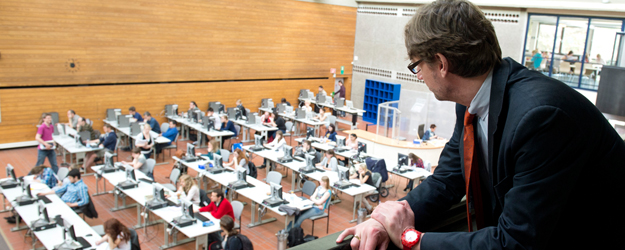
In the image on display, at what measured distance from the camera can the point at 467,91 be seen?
48.5 inches

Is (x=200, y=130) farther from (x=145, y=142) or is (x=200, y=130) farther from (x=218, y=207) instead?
(x=218, y=207)

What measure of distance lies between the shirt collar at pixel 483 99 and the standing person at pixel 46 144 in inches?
478

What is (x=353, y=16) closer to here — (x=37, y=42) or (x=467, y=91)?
(x=37, y=42)

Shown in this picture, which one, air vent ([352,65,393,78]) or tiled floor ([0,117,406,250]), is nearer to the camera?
tiled floor ([0,117,406,250])

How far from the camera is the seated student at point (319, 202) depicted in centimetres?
869

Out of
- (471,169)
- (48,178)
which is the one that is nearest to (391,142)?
(48,178)

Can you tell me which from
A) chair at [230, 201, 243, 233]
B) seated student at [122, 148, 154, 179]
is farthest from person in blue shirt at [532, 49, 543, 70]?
seated student at [122, 148, 154, 179]

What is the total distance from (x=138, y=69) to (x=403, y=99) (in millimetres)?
9345

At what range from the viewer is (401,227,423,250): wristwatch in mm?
1193

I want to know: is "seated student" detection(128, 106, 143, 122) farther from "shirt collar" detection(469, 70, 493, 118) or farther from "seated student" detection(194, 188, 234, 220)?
"shirt collar" detection(469, 70, 493, 118)

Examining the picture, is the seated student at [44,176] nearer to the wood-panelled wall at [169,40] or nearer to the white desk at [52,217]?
the white desk at [52,217]

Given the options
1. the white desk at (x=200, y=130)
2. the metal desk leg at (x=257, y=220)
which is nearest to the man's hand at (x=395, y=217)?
the metal desk leg at (x=257, y=220)

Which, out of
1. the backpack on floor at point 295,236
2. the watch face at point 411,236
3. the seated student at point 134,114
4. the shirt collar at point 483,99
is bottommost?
the backpack on floor at point 295,236

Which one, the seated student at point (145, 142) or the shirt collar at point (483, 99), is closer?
the shirt collar at point (483, 99)
